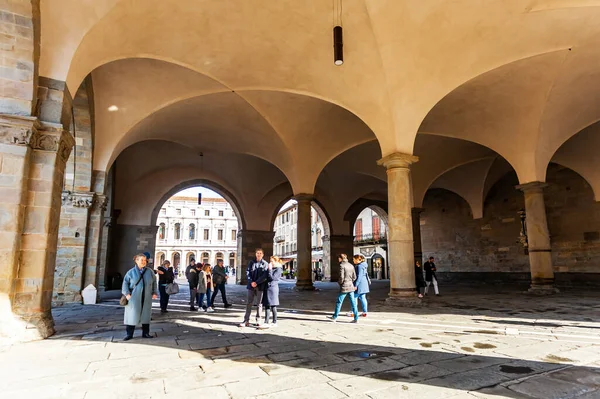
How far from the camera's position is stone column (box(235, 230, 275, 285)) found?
67.9 ft

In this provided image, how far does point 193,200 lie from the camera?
2231 inches

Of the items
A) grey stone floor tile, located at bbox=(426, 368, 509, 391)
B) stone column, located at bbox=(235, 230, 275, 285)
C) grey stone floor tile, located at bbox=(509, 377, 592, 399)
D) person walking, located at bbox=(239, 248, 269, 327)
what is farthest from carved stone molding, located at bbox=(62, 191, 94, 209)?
stone column, located at bbox=(235, 230, 275, 285)

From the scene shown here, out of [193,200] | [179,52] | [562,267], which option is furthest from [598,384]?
[193,200]

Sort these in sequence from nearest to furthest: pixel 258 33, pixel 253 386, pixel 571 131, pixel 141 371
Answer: pixel 253 386, pixel 141 371, pixel 258 33, pixel 571 131

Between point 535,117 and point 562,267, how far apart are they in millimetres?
9503

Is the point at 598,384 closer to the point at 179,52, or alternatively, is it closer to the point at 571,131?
the point at 179,52

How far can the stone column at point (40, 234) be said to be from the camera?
5.40 m

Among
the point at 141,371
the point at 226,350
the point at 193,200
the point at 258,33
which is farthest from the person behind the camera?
the point at 193,200

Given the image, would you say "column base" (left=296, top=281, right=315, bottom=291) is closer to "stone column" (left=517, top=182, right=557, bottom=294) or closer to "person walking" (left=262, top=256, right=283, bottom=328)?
"stone column" (left=517, top=182, right=557, bottom=294)

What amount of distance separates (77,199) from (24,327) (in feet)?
18.6

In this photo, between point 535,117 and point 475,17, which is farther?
point 535,117

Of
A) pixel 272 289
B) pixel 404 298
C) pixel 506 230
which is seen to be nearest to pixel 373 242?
pixel 506 230

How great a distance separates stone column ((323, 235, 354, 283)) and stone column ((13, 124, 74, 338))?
62.7ft

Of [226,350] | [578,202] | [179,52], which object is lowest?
[226,350]
